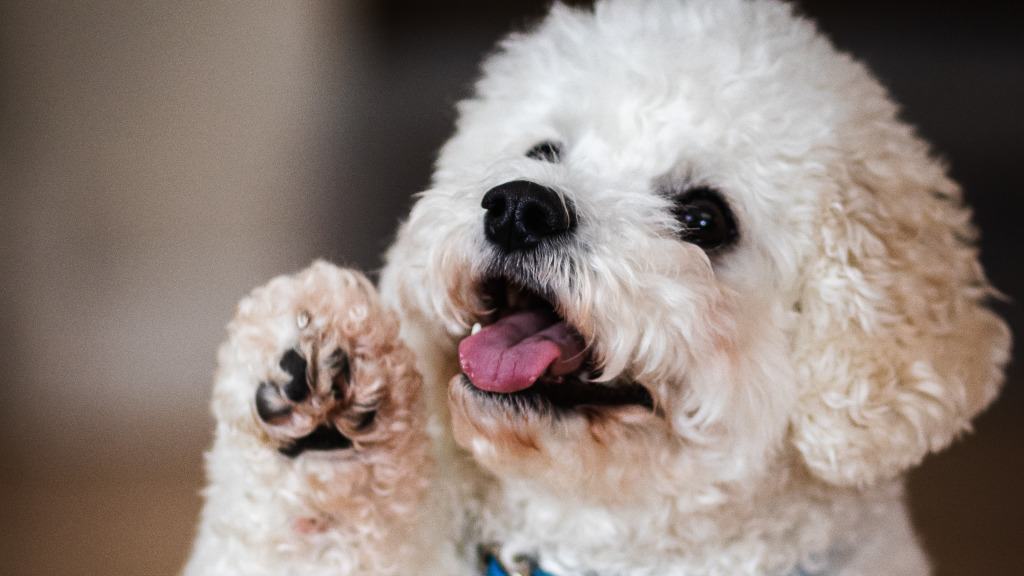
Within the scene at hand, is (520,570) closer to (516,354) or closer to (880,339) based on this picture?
(516,354)

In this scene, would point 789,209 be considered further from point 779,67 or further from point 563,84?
point 563,84

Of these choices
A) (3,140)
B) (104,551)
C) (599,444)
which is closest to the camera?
(599,444)

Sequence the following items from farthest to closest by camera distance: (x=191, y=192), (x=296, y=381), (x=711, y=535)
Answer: (x=191, y=192), (x=711, y=535), (x=296, y=381)

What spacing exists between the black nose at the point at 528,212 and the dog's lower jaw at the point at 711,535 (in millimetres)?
344

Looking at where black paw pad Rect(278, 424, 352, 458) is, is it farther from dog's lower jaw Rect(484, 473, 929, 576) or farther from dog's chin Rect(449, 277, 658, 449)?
dog's lower jaw Rect(484, 473, 929, 576)

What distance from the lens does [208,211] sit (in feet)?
7.95

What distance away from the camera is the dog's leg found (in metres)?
0.95

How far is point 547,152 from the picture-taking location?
1.20m

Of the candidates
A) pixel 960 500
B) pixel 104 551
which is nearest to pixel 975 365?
pixel 960 500

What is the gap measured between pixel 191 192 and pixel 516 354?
1621 millimetres

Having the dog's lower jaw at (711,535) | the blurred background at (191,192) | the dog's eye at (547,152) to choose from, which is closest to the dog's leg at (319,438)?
the dog's lower jaw at (711,535)

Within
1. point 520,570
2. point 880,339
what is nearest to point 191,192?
point 520,570

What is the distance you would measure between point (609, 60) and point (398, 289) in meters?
0.39

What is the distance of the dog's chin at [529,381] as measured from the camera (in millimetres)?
1008
